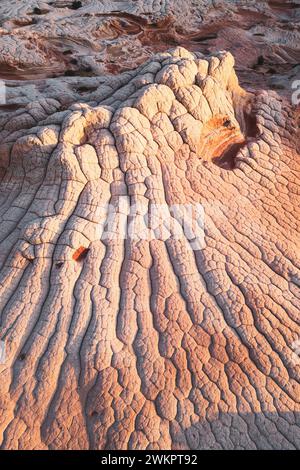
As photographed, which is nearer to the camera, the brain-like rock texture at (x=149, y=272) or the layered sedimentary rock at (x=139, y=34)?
the brain-like rock texture at (x=149, y=272)

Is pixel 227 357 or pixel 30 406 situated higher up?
pixel 227 357

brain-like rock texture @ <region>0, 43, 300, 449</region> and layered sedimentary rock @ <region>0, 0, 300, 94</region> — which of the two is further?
layered sedimentary rock @ <region>0, 0, 300, 94</region>

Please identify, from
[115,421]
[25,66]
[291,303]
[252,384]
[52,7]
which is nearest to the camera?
[115,421]

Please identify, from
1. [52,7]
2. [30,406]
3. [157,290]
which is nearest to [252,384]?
[157,290]

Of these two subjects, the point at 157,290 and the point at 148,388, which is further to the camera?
the point at 157,290

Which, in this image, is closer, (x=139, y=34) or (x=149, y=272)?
(x=149, y=272)

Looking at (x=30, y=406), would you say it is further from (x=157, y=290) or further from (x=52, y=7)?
(x=52, y=7)

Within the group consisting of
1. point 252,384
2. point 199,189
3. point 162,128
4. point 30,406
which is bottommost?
point 30,406

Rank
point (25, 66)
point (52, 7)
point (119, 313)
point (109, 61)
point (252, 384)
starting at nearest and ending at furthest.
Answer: point (252, 384) < point (119, 313) < point (25, 66) < point (109, 61) < point (52, 7)
